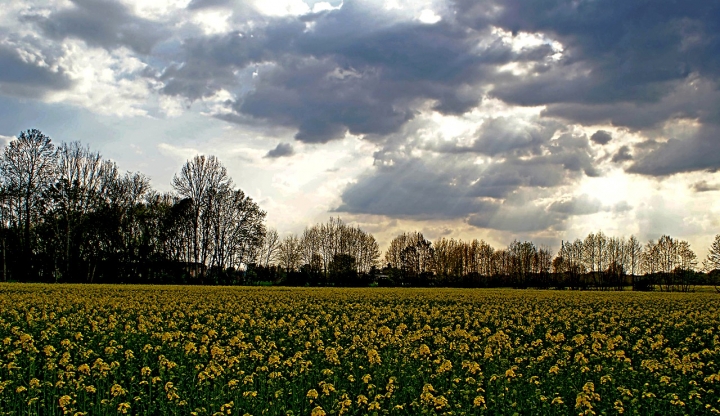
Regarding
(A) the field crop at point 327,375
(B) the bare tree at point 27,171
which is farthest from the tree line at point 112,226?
(A) the field crop at point 327,375

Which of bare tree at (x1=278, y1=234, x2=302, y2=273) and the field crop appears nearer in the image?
the field crop

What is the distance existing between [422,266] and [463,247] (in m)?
14.6

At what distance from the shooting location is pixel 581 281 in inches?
4006

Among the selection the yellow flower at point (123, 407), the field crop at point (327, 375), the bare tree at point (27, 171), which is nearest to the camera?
the yellow flower at point (123, 407)

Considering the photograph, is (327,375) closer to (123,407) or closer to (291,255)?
(123,407)

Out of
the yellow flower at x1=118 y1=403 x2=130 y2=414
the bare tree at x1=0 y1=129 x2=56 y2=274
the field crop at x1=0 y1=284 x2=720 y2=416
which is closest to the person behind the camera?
the yellow flower at x1=118 y1=403 x2=130 y2=414

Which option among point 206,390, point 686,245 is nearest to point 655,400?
point 206,390

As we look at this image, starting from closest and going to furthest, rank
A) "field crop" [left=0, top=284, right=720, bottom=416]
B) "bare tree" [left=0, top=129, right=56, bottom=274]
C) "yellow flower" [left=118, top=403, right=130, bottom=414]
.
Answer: "yellow flower" [left=118, top=403, right=130, bottom=414]
"field crop" [left=0, top=284, right=720, bottom=416]
"bare tree" [left=0, top=129, right=56, bottom=274]

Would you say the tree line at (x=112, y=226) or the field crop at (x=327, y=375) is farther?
the tree line at (x=112, y=226)

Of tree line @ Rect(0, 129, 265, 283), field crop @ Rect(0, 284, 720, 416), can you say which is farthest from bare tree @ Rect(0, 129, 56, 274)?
field crop @ Rect(0, 284, 720, 416)

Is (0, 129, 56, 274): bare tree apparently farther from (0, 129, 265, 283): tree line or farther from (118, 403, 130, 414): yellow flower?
(118, 403, 130, 414): yellow flower

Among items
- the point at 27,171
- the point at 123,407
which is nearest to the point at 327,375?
the point at 123,407

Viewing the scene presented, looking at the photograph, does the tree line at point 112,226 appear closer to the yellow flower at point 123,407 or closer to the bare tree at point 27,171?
the bare tree at point 27,171

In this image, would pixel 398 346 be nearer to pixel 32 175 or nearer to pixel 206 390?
pixel 206 390
